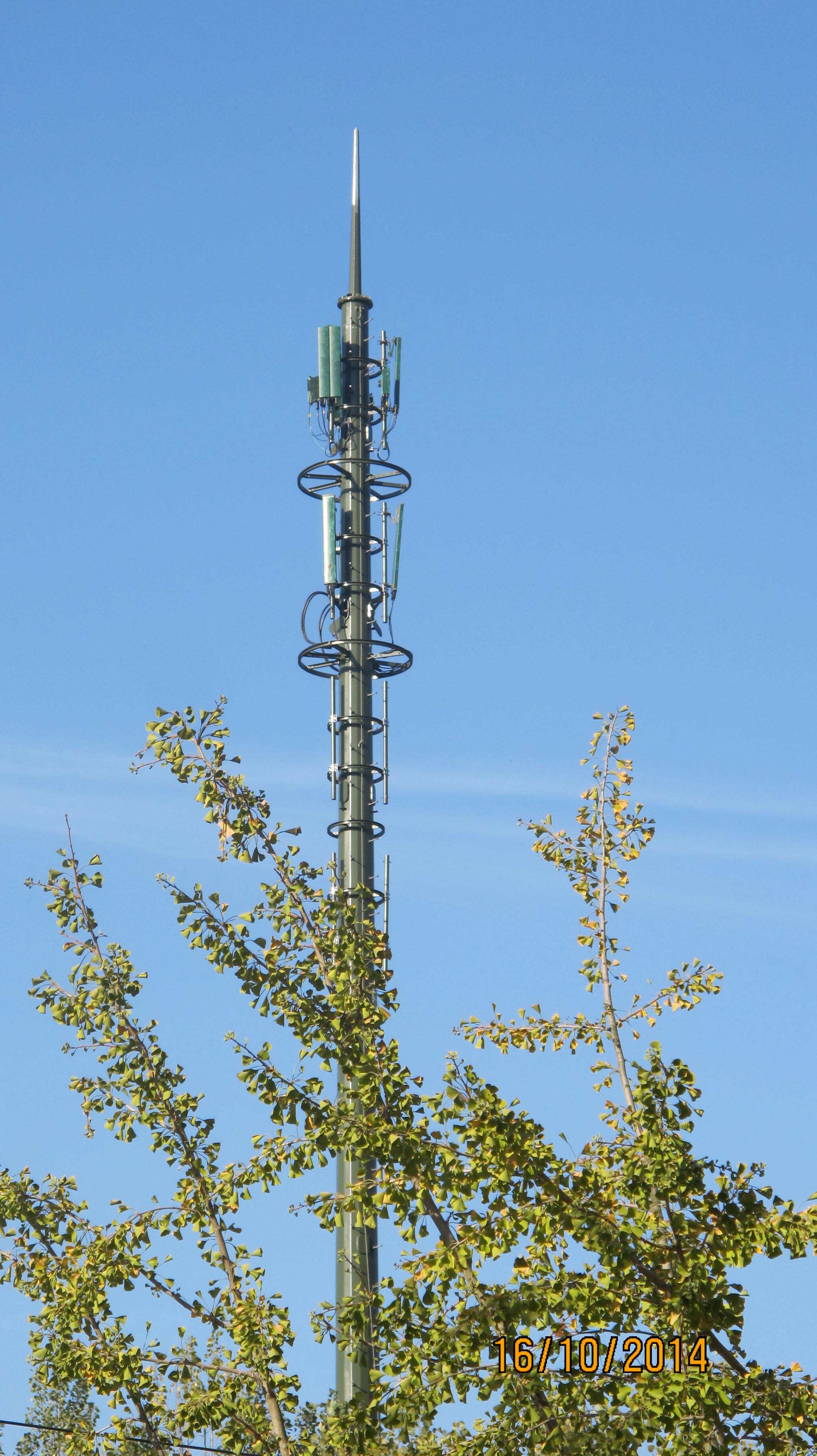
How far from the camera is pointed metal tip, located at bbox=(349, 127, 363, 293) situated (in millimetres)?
28906

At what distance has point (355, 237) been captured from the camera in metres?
29.4

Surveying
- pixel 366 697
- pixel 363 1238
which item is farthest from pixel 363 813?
pixel 363 1238

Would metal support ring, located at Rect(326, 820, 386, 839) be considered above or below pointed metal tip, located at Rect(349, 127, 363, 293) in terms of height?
below

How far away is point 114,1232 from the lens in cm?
979

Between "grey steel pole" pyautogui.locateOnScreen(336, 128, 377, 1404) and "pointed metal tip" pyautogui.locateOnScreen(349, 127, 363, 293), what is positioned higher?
"pointed metal tip" pyautogui.locateOnScreen(349, 127, 363, 293)

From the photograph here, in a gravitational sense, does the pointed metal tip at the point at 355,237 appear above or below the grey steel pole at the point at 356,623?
above

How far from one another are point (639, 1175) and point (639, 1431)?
121cm

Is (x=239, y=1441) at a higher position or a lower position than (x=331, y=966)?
lower

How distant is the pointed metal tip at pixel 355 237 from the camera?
2891 cm

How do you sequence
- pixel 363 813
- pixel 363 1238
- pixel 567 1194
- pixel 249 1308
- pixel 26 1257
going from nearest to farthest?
pixel 567 1194
pixel 249 1308
pixel 26 1257
pixel 363 1238
pixel 363 813

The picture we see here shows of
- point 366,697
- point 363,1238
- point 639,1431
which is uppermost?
point 366,697

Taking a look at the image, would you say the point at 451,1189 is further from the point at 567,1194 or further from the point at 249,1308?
the point at 249,1308

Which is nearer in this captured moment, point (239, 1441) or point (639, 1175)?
point (639, 1175)

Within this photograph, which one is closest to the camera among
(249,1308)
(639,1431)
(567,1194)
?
(639,1431)
